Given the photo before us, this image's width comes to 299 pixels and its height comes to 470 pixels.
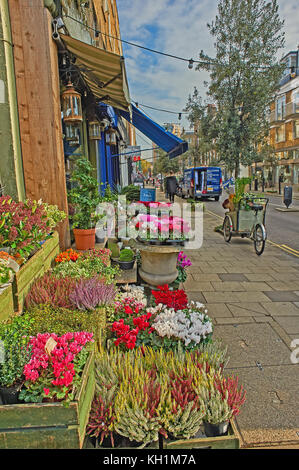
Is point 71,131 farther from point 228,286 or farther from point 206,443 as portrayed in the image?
point 206,443

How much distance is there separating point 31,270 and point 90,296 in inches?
26.7

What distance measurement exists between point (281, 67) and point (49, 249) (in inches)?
802

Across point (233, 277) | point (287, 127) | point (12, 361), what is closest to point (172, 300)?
point (12, 361)

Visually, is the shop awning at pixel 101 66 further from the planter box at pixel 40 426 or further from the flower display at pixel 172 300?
the planter box at pixel 40 426

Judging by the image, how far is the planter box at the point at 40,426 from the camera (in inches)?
64.6

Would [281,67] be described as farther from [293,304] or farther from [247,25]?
[293,304]

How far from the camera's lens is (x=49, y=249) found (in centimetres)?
387

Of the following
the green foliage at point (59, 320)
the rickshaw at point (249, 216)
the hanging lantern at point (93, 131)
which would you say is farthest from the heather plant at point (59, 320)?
the rickshaw at point (249, 216)

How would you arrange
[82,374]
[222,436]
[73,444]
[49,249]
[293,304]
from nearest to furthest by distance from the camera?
[73,444], [82,374], [222,436], [49,249], [293,304]

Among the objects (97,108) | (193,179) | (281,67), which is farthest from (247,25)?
(97,108)

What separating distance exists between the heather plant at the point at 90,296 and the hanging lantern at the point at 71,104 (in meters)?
3.40

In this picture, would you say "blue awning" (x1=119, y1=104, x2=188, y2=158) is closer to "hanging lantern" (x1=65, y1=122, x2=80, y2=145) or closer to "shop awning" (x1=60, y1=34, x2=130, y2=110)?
"shop awning" (x1=60, y1=34, x2=130, y2=110)

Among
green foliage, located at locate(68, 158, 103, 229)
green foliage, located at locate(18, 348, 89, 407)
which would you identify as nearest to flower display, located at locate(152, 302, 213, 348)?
green foliage, located at locate(18, 348, 89, 407)

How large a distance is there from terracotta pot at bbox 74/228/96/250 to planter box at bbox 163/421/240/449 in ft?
10.5
